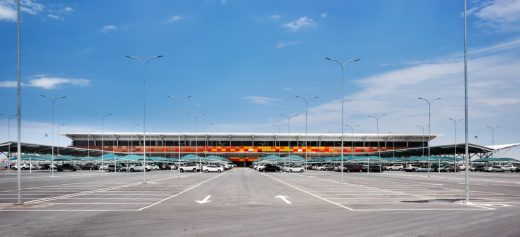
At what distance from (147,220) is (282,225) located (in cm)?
423

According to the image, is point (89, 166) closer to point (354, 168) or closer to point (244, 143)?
point (354, 168)

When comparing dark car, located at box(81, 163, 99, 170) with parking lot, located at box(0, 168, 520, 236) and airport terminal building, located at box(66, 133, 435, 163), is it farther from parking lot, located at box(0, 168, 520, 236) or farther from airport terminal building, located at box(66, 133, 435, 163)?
parking lot, located at box(0, 168, 520, 236)

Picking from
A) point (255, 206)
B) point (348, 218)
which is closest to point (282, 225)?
point (348, 218)

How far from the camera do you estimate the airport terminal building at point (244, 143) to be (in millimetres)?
149125

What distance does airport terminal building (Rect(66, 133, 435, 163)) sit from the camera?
489 feet

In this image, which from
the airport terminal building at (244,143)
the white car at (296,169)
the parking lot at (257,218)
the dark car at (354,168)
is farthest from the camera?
the airport terminal building at (244,143)

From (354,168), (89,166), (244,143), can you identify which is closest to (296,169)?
(354,168)

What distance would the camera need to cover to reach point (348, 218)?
51.9ft

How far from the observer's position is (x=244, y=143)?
152625mm

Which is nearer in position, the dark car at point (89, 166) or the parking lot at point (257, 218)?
the parking lot at point (257, 218)

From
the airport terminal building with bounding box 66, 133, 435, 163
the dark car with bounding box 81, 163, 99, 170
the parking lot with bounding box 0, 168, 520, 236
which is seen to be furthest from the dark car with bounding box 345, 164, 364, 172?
the parking lot with bounding box 0, 168, 520, 236

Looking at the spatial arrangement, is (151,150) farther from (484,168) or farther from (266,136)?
(484,168)

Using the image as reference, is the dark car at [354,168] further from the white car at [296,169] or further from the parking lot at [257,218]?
the parking lot at [257,218]

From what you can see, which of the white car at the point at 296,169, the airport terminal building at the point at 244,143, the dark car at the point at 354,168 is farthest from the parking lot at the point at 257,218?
the airport terminal building at the point at 244,143
